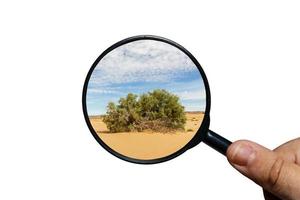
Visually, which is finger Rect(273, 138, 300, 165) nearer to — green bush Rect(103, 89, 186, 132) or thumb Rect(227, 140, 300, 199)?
thumb Rect(227, 140, 300, 199)

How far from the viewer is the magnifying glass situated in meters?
2.15

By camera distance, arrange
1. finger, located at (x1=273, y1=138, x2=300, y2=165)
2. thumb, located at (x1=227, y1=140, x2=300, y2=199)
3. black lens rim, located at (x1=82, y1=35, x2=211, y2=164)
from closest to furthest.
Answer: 1. thumb, located at (x1=227, y1=140, x2=300, y2=199)
2. black lens rim, located at (x1=82, y1=35, x2=211, y2=164)
3. finger, located at (x1=273, y1=138, x2=300, y2=165)

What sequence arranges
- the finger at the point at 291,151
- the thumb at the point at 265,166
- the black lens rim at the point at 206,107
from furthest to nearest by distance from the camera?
the finger at the point at 291,151 < the black lens rim at the point at 206,107 < the thumb at the point at 265,166

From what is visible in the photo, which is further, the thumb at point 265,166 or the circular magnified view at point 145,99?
the circular magnified view at point 145,99

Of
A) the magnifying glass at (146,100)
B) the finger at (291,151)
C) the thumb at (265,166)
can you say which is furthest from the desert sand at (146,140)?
the finger at (291,151)

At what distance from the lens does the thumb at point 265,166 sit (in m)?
1.98

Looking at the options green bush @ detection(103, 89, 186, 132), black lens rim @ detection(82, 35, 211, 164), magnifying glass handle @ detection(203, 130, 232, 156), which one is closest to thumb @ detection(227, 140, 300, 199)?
magnifying glass handle @ detection(203, 130, 232, 156)

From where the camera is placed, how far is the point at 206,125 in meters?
2.12

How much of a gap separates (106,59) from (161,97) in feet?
1.03

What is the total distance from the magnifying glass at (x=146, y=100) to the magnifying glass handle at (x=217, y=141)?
2.5 inches

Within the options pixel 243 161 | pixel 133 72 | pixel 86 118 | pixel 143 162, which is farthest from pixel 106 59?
pixel 243 161

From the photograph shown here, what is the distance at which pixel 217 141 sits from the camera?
6.81 ft

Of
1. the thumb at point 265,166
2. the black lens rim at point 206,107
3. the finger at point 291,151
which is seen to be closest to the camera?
the thumb at point 265,166

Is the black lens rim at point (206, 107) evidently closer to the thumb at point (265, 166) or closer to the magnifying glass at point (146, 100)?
the magnifying glass at point (146, 100)
